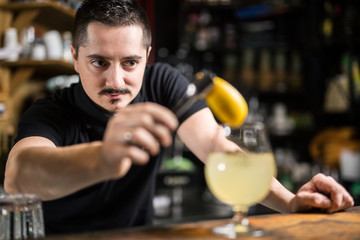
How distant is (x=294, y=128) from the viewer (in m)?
4.02

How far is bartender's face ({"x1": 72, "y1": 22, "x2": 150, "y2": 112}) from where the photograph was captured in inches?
54.9

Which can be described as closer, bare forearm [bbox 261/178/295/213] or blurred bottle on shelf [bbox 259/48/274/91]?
bare forearm [bbox 261/178/295/213]

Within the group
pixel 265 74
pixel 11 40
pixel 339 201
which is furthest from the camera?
pixel 265 74

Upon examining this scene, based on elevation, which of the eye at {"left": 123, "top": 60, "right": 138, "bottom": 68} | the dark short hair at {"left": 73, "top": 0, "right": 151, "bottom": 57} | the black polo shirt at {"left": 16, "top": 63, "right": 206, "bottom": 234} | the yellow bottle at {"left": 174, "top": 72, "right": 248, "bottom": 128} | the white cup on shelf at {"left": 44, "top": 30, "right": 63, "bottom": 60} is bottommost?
the black polo shirt at {"left": 16, "top": 63, "right": 206, "bottom": 234}

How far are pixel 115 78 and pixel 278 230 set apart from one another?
687mm

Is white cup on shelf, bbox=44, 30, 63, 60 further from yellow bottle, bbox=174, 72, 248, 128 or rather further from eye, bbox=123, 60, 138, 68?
yellow bottle, bbox=174, 72, 248, 128

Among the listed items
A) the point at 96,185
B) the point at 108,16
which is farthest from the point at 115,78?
the point at 96,185

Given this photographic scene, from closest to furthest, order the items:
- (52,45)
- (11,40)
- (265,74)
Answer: (11,40) → (52,45) → (265,74)

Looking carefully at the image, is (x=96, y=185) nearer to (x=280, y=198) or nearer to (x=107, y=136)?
(x=280, y=198)

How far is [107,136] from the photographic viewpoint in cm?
82

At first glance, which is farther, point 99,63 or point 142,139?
point 99,63

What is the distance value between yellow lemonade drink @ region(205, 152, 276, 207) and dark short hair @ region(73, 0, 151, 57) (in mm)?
690

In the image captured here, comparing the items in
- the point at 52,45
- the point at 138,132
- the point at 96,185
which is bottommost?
the point at 96,185

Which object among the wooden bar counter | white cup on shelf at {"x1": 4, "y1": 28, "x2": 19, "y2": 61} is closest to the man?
the wooden bar counter
